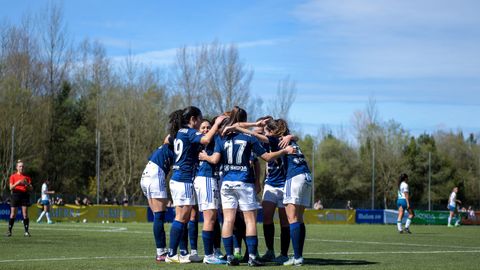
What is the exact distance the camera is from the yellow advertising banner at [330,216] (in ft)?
151

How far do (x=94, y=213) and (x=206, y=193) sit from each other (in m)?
29.1

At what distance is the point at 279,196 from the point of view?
12.7 meters

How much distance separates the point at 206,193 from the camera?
11.8 metres

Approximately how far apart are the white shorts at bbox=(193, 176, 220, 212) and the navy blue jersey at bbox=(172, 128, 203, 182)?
0.20 m

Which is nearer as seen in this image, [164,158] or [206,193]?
[206,193]

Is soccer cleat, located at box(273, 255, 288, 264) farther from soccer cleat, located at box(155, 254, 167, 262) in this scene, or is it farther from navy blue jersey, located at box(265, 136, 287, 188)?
soccer cleat, located at box(155, 254, 167, 262)

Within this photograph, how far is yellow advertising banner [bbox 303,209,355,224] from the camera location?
45.9m

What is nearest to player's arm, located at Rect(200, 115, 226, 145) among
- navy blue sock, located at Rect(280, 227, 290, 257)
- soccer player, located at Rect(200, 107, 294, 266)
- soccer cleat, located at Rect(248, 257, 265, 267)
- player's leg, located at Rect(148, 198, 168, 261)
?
soccer player, located at Rect(200, 107, 294, 266)

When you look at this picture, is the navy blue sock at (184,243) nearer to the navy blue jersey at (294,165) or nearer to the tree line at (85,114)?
the navy blue jersey at (294,165)

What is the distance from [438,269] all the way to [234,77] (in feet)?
191

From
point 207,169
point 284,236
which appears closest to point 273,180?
point 284,236

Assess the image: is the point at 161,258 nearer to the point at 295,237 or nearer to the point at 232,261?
the point at 232,261

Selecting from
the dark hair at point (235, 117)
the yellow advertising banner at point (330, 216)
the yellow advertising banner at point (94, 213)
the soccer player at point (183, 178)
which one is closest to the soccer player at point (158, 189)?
the soccer player at point (183, 178)

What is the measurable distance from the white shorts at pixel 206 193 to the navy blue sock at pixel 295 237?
1.20m
